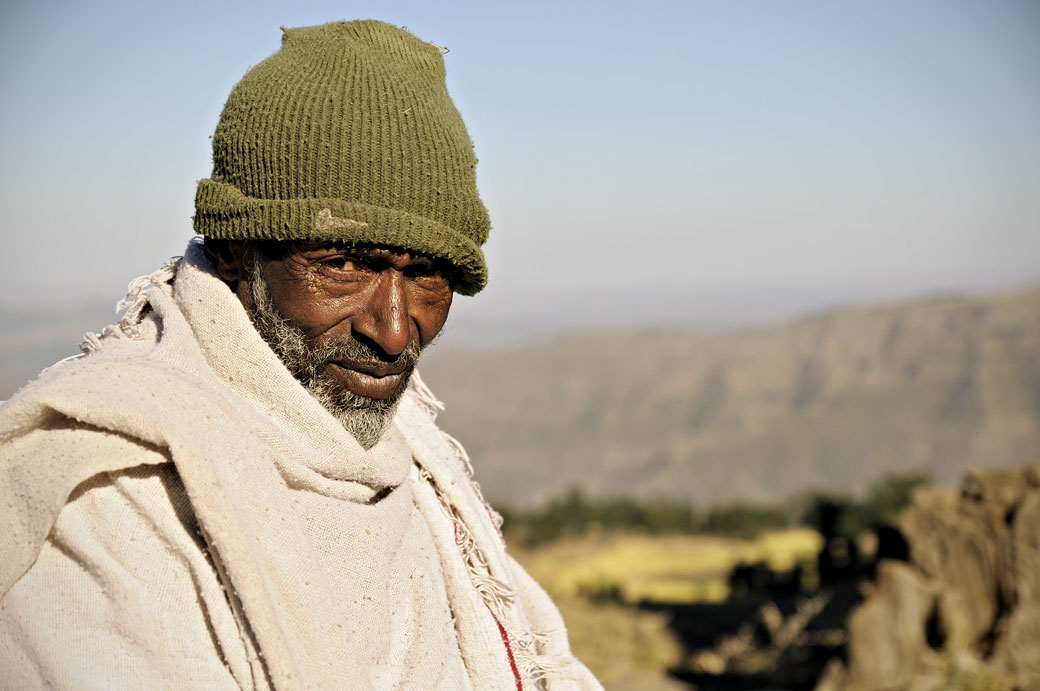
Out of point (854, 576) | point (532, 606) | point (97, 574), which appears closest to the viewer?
point (97, 574)

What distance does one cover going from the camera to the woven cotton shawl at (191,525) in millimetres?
1479

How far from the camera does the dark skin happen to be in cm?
192

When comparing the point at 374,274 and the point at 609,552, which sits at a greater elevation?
the point at 374,274

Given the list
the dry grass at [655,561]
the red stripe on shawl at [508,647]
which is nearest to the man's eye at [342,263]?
the red stripe on shawl at [508,647]

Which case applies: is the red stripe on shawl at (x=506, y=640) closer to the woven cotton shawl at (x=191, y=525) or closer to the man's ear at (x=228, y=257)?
the woven cotton shawl at (x=191, y=525)

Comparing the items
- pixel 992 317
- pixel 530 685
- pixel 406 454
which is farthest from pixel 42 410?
pixel 992 317

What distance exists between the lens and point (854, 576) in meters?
15.2

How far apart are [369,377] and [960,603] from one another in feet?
26.2

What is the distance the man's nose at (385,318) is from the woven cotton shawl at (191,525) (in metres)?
0.18

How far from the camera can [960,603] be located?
8508mm

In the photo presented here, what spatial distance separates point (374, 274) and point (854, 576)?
14795 millimetres

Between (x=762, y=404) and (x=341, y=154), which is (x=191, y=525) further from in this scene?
(x=762, y=404)

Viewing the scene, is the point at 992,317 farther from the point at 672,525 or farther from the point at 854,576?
the point at 854,576

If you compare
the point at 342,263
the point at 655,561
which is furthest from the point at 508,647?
the point at 655,561
